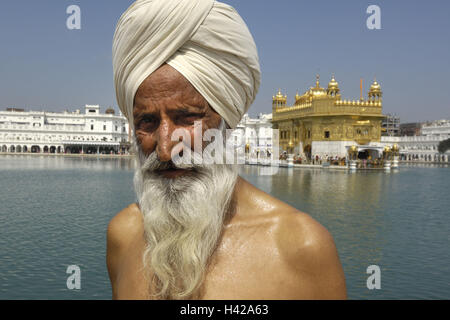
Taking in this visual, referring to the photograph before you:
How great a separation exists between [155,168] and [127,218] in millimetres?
333

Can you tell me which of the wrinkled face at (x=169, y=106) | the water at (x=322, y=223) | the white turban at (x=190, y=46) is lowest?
the water at (x=322, y=223)

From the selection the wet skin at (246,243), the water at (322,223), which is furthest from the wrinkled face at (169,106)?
the water at (322,223)

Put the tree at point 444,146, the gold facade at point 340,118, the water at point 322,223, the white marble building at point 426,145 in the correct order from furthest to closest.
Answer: the white marble building at point 426,145 → the tree at point 444,146 → the gold facade at point 340,118 → the water at point 322,223

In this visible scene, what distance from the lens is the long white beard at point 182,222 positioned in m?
1.16

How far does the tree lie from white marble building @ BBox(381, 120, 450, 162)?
720 millimetres

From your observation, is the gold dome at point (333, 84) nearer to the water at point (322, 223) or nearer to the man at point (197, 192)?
the water at point (322, 223)

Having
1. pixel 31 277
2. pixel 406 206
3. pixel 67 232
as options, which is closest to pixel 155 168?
pixel 31 277

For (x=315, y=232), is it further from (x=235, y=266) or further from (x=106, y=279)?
(x=106, y=279)

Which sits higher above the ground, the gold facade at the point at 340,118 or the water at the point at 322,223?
the gold facade at the point at 340,118

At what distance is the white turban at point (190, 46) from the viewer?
3.84 feet

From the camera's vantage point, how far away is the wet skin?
1146 mm

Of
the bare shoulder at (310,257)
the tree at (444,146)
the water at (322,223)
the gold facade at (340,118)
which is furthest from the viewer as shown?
the tree at (444,146)

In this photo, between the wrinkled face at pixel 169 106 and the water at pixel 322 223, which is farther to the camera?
the water at pixel 322 223

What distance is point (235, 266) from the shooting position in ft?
3.89
